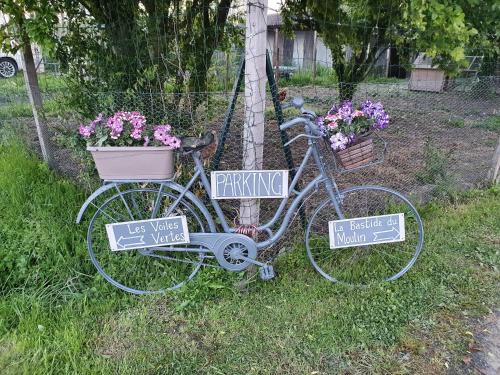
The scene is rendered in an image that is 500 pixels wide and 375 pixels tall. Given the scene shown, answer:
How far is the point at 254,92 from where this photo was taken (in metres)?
2.62

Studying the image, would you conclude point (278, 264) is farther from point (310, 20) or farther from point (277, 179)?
point (310, 20)

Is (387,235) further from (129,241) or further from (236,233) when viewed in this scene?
(129,241)

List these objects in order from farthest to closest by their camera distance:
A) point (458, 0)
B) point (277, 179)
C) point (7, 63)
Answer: point (7, 63)
point (458, 0)
point (277, 179)

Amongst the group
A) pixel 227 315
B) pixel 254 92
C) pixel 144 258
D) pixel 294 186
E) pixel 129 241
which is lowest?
pixel 227 315

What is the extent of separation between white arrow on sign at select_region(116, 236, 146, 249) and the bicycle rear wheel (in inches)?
5.8

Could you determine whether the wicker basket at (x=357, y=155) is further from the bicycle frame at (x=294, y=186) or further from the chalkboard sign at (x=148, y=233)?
the chalkboard sign at (x=148, y=233)

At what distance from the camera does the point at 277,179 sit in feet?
8.65

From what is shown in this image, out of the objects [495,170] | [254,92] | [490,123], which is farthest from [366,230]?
[490,123]

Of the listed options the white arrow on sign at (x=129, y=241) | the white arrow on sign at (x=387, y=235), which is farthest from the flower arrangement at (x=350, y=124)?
the white arrow on sign at (x=129, y=241)

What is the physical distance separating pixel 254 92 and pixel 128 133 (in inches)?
34.4

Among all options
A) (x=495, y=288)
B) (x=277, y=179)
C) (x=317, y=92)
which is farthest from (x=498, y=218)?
(x=277, y=179)

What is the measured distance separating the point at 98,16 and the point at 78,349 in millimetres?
2652

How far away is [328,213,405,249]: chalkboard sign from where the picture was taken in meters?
2.78

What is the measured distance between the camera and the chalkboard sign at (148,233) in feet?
8.77
